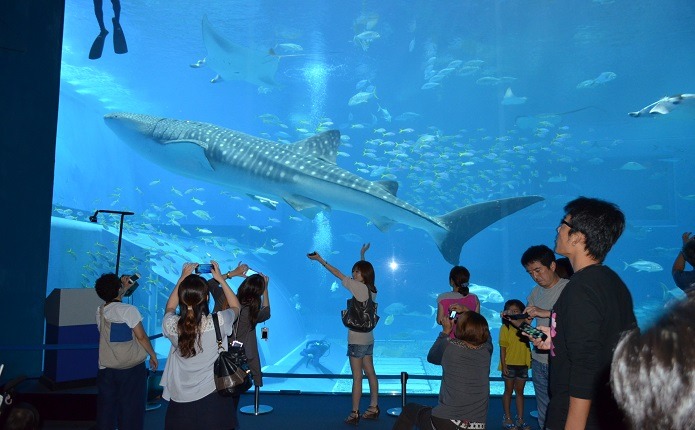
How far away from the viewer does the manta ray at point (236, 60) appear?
54.3 feet

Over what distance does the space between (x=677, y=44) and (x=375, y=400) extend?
26.8m

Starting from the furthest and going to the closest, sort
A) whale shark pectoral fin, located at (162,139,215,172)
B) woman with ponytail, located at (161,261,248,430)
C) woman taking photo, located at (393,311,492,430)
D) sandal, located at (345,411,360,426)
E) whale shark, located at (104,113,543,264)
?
whale shark pectoral fin, located at (162,139,215,172) < whale shark, located at (104,113,543,264) < sandal, located at (345,411,360,426) < woman taking photo, located at (393,311,492,430) < woman with ponytail, located at (161,261,248,430)

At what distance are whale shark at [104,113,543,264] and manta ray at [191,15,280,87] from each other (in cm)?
667

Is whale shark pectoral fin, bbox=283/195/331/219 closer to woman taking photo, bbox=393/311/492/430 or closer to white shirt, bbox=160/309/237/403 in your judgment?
woman taking photo, bbox=393/311/492/430

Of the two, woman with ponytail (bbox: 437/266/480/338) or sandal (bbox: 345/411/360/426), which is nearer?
woman with ponytail (bbox: 437/266/480/338)

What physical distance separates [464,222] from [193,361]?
195 inches

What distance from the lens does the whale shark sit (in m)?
7.14

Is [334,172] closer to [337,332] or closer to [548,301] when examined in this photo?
[548,301]

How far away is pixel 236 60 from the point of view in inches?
731

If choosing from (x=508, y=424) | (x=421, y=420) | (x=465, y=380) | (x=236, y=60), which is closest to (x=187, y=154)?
(x=508, y=424)

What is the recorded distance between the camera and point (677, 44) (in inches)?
962

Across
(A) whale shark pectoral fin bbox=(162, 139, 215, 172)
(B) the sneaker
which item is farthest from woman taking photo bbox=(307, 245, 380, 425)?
(A) whale shark pectoral fin bbox=(162, 139, 215, 172)

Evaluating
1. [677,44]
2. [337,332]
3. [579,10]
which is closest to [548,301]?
[579,10]

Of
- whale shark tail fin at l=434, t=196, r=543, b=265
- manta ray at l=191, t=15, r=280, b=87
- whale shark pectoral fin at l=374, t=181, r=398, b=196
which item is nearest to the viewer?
whale shark tail fin at l=434, t=196, r=543, b=265
